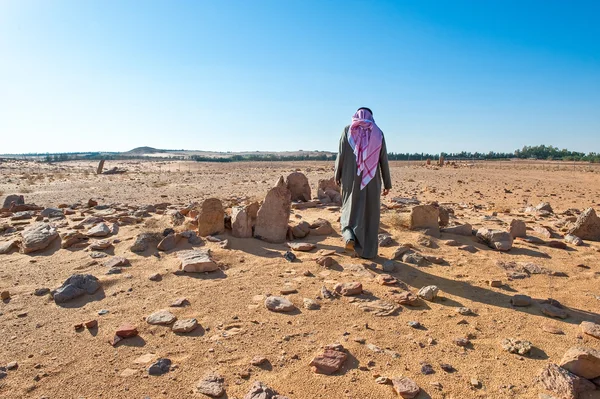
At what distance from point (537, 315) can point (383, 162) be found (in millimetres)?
2469

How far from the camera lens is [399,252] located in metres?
5.02

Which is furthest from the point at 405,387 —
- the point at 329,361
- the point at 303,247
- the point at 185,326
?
the point at 303,247

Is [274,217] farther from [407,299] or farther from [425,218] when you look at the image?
[407,299]

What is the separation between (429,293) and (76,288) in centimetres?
353

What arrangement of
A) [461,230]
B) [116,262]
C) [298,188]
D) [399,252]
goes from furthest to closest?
[298,188]
[461,230]
[399,252]
[116,262]

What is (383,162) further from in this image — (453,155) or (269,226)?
(453,155)

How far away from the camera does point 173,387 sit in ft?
8.07

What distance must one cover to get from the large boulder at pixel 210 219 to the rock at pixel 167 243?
0.56 metres

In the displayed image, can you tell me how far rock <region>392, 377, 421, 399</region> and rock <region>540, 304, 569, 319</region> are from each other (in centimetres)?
177

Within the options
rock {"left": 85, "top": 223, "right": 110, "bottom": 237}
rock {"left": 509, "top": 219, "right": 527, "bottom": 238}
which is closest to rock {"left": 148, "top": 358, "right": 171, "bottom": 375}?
rock {"left": 85, "top": 223, "right": 110, "bottom": 237}

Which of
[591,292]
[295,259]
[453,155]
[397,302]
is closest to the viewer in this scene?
[397,302]

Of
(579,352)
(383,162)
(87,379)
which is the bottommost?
(87,379)

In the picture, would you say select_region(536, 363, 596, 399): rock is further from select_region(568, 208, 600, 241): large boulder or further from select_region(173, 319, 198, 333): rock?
select_region(568, 208, 600, 241): large boulder

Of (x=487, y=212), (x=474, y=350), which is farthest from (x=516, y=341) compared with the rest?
(x=487, y=212)
